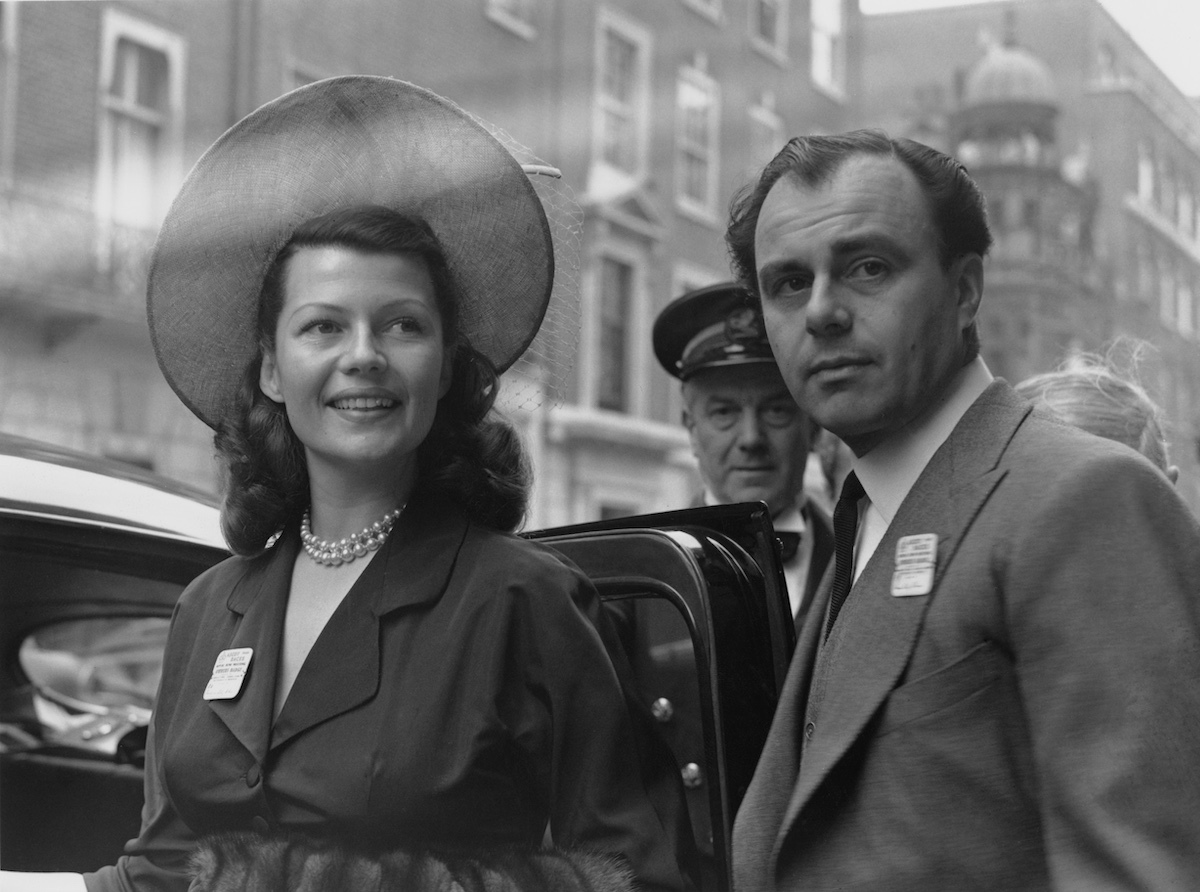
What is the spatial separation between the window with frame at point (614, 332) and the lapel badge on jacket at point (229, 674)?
5696 mm

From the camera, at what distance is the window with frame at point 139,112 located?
32.8ft

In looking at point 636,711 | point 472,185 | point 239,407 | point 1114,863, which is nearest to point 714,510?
point 636,711

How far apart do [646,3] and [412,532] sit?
441 centimetres

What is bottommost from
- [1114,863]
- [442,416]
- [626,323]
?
[1114,863]

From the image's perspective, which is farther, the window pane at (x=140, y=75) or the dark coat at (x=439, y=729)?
the window pane at (x=140, y=75)

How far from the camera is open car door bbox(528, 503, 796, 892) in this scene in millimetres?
1897

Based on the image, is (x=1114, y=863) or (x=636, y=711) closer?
(x=1114, y=863)

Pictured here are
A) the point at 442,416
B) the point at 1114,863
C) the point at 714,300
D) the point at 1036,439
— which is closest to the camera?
the point at 1114,863

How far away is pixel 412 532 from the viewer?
6.08 feet

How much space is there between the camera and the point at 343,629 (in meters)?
1.78

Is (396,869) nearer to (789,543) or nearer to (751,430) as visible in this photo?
(789,543)

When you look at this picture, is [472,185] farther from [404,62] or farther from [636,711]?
[404,62]

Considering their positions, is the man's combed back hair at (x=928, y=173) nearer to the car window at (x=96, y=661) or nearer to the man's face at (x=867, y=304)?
the man's face at (x=867, y=304)

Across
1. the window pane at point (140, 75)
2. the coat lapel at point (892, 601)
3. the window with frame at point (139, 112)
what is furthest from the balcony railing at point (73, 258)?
the coat lapel at point (892, 601)
